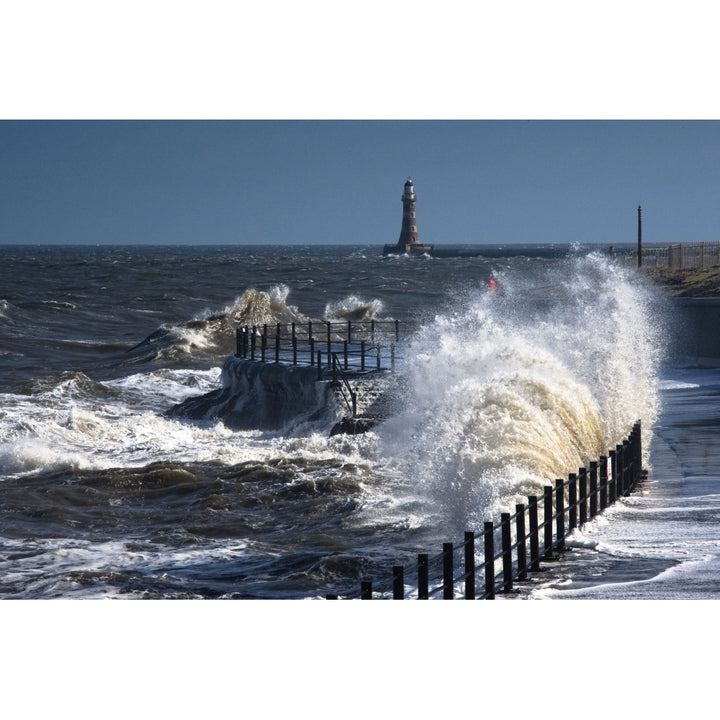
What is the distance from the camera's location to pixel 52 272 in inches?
3647

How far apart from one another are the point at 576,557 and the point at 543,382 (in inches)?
225

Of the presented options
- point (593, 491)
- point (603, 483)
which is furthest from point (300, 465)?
point (593, 491)

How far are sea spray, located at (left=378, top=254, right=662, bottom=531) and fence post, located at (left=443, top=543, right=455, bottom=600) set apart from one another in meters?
3.11

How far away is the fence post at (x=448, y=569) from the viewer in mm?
7699

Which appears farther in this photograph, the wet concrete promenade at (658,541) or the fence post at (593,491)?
the fence post at (593,491)

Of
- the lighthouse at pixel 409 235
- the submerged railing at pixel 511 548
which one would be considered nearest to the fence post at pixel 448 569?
the submerged railing at pixel 511 548

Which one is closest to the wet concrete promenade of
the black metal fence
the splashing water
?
the black metal fence

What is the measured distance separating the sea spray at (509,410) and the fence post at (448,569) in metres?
3.11

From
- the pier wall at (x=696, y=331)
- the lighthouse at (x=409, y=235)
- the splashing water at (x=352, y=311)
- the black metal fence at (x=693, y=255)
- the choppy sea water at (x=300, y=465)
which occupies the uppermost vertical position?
the lighthouse at (x=409, y=235)

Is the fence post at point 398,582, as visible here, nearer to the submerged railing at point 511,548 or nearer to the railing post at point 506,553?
the submerged railing at point 511,548

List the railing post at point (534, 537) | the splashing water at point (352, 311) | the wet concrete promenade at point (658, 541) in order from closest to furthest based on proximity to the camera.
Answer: the wet concrete promenade at point (658, 541) → the railing post at point (534, 537) → the splashing water at point (352, 311)

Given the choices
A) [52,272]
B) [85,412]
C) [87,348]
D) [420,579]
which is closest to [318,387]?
[85,412]

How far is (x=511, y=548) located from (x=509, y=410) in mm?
5404

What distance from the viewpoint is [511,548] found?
8.31 m
